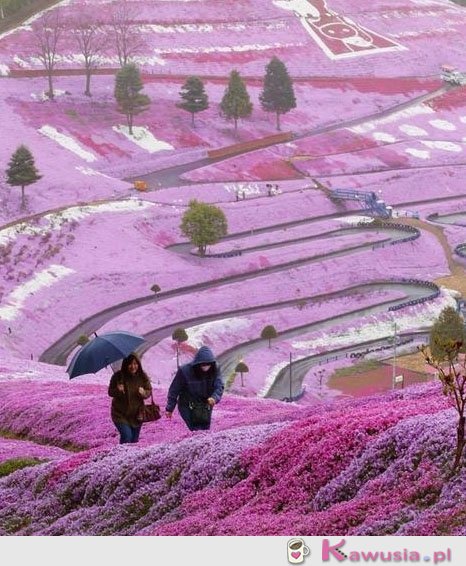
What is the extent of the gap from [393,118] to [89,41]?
4448 centimetres

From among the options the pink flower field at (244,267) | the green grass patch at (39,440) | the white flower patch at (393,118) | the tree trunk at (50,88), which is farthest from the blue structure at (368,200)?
the green grass patch at (39,440)

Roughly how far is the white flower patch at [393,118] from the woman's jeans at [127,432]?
124938 mm

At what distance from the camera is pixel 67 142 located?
125062 mm

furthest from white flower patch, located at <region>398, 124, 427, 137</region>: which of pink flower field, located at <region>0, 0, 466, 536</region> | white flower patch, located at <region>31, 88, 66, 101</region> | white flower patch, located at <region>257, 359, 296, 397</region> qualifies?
white flower patch, located at <region>257, 359, 296, 397</region>

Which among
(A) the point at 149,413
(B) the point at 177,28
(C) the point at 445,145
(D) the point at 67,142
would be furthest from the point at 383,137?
(A) the point at 149,413

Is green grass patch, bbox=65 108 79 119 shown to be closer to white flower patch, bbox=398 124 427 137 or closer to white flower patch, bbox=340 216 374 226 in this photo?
white flower patch, bbox=340 216 374 226

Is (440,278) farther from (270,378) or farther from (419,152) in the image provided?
(419,152)

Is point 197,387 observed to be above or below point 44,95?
above

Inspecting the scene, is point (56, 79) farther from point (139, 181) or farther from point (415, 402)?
point (415, 402)

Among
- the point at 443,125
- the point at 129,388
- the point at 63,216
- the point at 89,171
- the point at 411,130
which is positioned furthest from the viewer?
the point at 443,125

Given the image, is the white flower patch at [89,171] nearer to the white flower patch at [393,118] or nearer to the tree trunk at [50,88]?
the tree trunk at [50,88]

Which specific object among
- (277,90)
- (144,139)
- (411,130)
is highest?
(277,90)

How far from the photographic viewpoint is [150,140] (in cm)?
13250

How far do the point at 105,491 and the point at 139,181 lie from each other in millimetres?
99123
